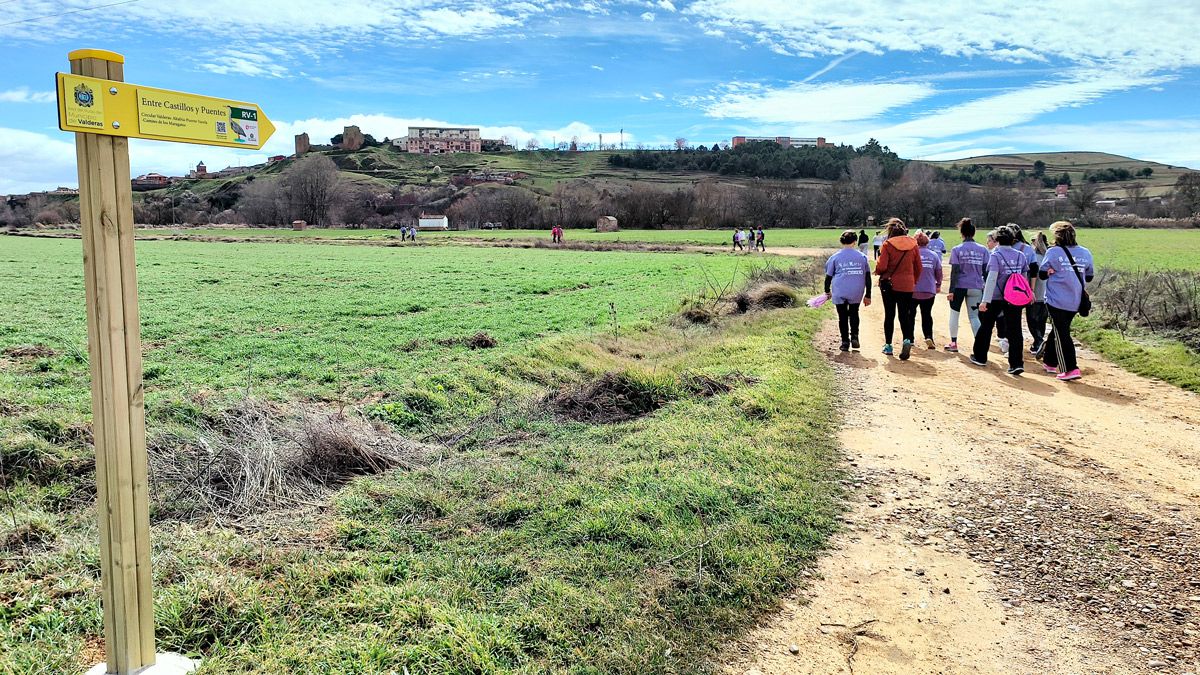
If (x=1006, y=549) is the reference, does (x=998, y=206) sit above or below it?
above

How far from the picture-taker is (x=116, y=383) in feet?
9.81

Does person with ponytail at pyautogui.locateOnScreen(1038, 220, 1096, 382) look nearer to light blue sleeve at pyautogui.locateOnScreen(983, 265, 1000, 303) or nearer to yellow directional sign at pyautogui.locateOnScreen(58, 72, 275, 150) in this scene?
light blue sleeve at pyautogui.locateOnScreen(983, 265, 1000, 303)

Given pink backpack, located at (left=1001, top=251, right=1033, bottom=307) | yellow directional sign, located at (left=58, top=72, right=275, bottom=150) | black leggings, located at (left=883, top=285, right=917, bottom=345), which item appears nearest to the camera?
yellow directional sign, located at (left=58, top=72, right=275, bottom=150)

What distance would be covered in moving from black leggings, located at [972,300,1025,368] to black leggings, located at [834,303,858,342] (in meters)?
1.83

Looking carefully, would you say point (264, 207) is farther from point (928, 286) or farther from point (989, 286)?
point (989, 286)

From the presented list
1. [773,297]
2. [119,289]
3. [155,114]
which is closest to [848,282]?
[773,297]

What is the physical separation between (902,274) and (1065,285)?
7.09 ft

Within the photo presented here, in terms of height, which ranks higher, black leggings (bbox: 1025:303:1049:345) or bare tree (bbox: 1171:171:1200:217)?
bare tree (bbox: 1171:171:1200:217)

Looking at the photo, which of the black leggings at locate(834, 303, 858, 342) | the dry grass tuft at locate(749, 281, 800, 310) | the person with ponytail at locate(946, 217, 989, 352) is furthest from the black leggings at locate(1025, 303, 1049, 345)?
the dry grass tuft at locate(749, 281, 800, 310)

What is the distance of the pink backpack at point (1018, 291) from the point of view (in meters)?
9.77

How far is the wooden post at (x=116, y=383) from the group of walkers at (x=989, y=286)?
10.2 m

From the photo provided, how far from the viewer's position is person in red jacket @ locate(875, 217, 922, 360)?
1093cm

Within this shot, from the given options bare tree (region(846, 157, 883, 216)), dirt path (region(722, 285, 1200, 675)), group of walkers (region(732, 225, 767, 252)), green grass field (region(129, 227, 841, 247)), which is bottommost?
dirt path (region(722, 285, 1200, 675))

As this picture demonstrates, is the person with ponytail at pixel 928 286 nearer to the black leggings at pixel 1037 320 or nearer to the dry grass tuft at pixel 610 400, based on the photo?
the black leggings at pixel 1037 320
